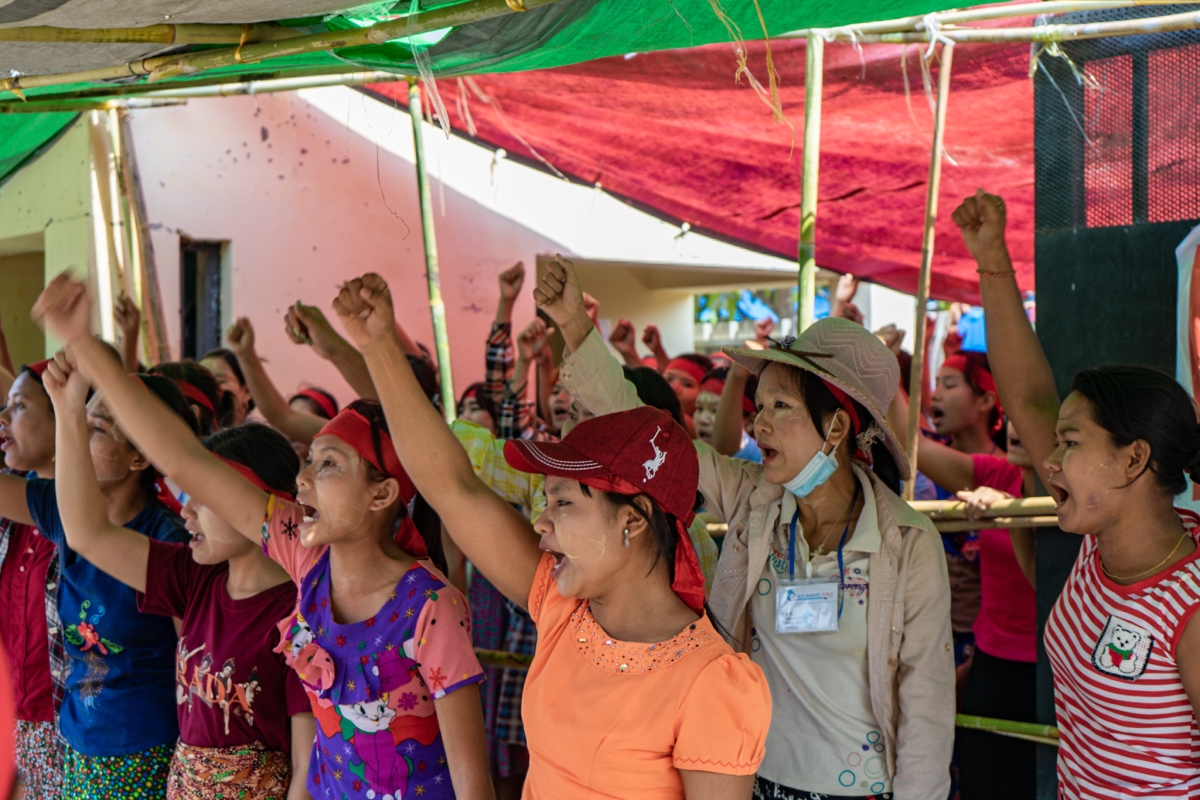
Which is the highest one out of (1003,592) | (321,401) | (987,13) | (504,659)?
(987,13)

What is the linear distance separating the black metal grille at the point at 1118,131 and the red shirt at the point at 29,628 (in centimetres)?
283

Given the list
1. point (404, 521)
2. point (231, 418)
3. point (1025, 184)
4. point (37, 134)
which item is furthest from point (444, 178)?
point (404, 521)

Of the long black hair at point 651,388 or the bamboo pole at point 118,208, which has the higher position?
the bamboo pole at point 118,208

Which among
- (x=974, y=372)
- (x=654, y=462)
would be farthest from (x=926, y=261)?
(x=654, y=462)

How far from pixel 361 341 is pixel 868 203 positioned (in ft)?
13.4

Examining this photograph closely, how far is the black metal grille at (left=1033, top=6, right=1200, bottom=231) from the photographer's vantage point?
263 cm

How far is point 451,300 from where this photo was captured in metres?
6.45

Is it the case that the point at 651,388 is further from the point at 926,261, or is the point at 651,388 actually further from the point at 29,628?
the point at 29,628

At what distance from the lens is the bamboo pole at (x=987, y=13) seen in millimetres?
2725

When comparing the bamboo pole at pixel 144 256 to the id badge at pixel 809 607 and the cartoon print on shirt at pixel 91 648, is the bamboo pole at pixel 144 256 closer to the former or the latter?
the cartoon print on shirt at pixel 91 648

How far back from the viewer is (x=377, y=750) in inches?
81.0

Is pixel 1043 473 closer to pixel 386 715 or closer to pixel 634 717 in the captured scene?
pixel 634 717

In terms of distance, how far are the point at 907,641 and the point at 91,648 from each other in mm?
1900

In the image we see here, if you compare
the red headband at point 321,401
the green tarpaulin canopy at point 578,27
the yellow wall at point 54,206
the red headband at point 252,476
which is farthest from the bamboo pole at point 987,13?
the yellow wall at point 54,206
